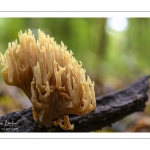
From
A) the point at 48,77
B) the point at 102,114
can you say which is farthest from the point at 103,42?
the point at 48,77

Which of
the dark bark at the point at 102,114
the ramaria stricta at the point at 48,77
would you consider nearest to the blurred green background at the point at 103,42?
the dark bark at the point at 102,114

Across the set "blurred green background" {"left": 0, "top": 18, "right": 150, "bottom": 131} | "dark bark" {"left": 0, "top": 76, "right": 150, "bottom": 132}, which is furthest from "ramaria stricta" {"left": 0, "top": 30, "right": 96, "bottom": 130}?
"blurred green background" {"left": 0, "top": 18, "right": 150, "bottom": 131}

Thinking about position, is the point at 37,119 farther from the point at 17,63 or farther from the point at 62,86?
the point at 17,63

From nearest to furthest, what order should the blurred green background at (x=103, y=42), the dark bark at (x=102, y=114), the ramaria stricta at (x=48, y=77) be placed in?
the ramaria stricta at (x=48, y=77)
the dark bark at (x=102, y=114)
the blurred green background at (x=103, y=42)

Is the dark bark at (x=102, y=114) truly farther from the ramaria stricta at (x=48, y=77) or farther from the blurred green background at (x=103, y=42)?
the blurred green background at (x=103, y=42)

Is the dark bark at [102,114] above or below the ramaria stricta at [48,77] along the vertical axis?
below

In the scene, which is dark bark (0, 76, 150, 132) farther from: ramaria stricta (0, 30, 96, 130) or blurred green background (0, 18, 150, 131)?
blurred green background (0, 18, 150, 131)
